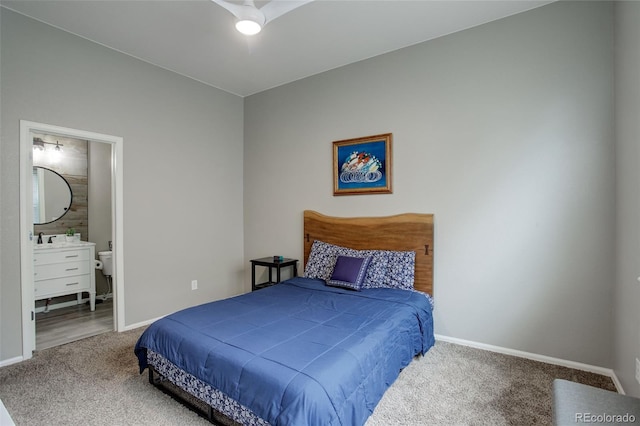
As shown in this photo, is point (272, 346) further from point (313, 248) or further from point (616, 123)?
point (616, 123)

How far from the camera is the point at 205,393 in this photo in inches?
72.7

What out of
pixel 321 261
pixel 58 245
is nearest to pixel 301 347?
pixel 321 261

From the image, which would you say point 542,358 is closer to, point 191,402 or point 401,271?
point 401,271

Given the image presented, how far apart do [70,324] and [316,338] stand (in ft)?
11.3

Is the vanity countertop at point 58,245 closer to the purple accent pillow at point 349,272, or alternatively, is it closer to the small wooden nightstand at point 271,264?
the small wooden nightstand at point 271,264

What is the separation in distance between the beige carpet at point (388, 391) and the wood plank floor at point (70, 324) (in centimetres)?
40

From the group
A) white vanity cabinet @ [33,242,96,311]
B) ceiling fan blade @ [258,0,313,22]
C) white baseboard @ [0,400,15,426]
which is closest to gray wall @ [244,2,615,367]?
ceiling fan blade @ [258,0,313,22]

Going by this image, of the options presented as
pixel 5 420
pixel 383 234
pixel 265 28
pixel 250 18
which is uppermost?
pixel 265 28

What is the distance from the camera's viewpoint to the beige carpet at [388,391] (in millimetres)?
1947

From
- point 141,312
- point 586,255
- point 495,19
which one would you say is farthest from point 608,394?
point 141,312

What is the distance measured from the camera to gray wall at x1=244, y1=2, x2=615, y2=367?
8.05 feet

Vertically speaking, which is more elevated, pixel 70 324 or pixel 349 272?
pixel 349 272

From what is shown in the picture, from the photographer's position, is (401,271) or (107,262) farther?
(107,262)

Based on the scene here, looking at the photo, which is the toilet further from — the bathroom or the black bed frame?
the black bed frame
